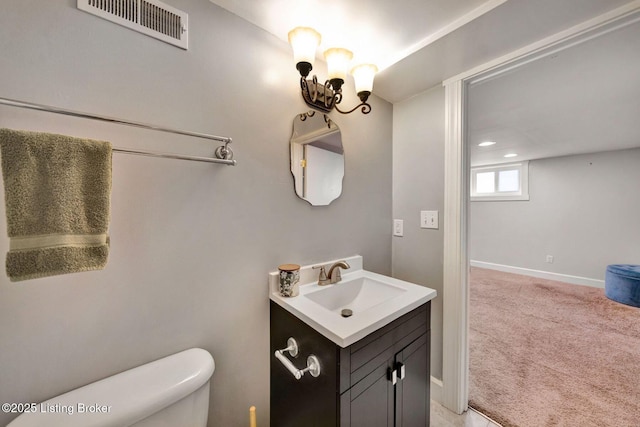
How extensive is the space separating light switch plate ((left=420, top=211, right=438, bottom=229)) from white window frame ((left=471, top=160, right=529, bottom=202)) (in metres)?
4.21

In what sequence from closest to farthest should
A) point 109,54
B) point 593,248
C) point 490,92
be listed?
1. point 109,54
2. point 490,92
3. point 593,248

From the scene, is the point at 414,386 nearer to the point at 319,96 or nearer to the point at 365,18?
the point at 319,96

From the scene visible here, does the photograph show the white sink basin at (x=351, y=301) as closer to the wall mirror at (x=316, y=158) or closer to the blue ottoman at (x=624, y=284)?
the wall mirror at (x=316, y=158)

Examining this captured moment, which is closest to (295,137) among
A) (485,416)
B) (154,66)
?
(154,66)

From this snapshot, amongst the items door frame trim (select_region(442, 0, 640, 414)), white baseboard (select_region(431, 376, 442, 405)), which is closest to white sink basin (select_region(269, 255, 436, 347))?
door frame trim (select_region(442, 0, 640, 414))

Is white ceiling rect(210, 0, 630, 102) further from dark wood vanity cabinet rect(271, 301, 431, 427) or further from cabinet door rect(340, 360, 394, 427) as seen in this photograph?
cabinet door rect(340, 360, 394, 427)

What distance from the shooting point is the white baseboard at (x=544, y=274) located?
379cm

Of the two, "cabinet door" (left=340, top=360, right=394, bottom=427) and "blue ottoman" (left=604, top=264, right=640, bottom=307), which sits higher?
"cabinet door" (left=340, top=360, right=394, bottom=427)

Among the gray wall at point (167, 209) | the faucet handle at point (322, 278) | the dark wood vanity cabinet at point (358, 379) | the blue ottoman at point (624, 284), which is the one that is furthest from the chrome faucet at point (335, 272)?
the blue ottoman at point (624, 284)

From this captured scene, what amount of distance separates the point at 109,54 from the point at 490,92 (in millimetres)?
2301

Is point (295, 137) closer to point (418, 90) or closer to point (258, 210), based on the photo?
point (258, 210)

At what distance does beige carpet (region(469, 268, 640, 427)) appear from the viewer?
1.45 meters

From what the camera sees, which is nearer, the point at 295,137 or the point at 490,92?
the point at 295,137

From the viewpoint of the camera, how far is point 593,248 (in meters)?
3.76
